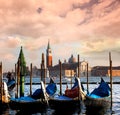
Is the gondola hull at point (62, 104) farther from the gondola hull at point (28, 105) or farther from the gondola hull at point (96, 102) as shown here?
the gondola hull at point (96, 102)

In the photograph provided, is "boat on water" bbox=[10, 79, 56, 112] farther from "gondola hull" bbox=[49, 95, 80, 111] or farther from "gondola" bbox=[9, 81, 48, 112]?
"gondola hull" bbox=[49, 95, 80, 111]

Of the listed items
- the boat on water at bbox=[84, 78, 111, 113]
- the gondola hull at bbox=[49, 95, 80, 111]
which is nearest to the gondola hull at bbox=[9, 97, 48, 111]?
the gondola hull at bbox=[49, 95, 80, 111]

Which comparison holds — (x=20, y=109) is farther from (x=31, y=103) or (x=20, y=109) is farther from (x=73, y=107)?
(x=73, y=107)

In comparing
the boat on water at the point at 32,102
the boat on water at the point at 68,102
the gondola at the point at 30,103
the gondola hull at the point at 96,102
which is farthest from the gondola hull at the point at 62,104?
the gondola hull at the point at 96,102

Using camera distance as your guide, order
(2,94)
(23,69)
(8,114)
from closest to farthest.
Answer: (8,114), (2,94), (23,69)

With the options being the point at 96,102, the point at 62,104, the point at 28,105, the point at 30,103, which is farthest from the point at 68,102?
the point at 28,105

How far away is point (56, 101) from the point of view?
28938mm

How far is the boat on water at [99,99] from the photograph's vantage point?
30234 millimetres

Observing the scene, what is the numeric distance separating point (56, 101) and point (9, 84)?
19003 mm

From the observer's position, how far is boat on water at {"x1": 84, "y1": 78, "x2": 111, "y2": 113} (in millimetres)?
30234

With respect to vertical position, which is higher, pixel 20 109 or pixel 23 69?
pixel 23 69

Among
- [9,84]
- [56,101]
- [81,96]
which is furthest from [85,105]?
[9,84]

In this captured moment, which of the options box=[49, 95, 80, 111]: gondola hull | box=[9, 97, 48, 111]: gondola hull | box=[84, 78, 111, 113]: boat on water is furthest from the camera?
box=[84, 78, 111, 113]: boat on water

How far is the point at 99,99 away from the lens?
100 ft
